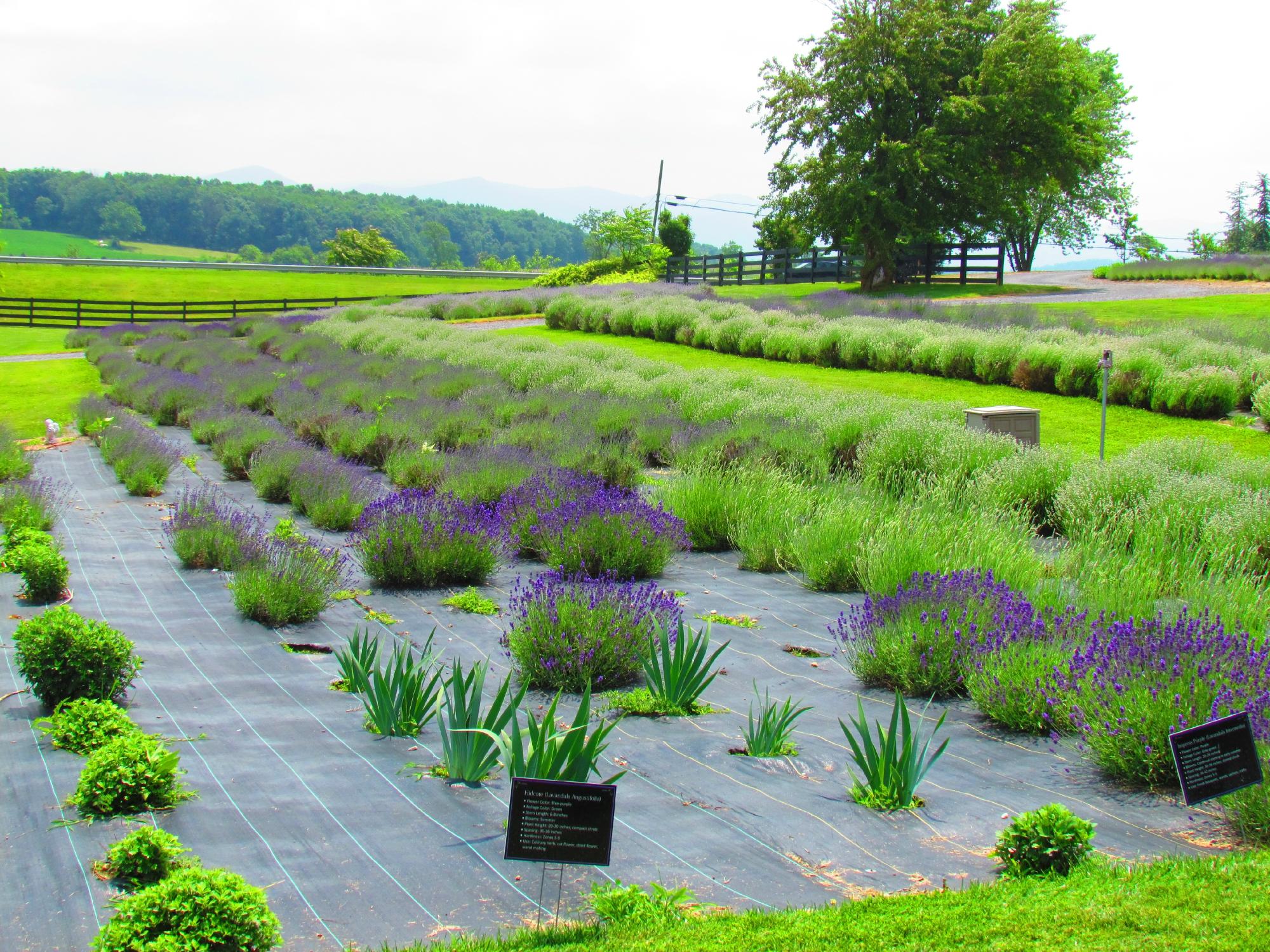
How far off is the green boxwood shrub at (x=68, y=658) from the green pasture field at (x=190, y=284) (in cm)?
4739

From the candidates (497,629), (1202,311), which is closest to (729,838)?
(497,629)

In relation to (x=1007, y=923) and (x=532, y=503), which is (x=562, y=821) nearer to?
(x=1007, y=923)

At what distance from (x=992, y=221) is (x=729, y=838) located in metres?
34.1

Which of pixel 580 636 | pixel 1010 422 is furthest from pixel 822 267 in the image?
pixel 580 636

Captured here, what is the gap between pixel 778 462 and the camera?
10.4 m

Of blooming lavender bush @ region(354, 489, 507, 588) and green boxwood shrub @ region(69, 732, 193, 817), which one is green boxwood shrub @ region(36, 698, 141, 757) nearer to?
green boxwood shrub @ region(69, 732, 193, 817)

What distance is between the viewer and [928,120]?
32.9 meters

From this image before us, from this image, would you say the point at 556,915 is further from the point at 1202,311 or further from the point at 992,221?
the point at 992,221

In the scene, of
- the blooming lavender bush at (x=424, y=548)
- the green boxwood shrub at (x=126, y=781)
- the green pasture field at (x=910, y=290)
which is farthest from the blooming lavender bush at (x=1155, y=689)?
the green pasture field at (x=910, y=290)

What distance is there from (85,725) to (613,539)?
377 cm

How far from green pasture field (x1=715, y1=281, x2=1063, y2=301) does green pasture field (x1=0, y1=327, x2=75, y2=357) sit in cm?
2258

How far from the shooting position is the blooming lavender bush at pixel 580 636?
5285 millimetres

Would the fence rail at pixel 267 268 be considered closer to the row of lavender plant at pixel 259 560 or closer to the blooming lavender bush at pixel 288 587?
the row of lavender plant at pixel 259 560

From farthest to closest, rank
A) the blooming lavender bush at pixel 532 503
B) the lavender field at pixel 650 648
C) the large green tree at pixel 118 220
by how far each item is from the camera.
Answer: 1. the large green tree at pixel 118 220
2. the blooming lavender bush at pixel 532 503
3. the lavender field at pixel 650 648
